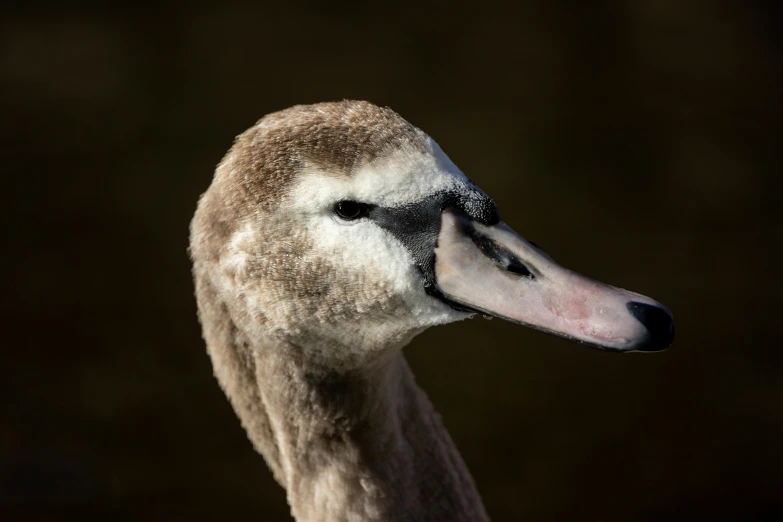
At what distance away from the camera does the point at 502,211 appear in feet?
13.6

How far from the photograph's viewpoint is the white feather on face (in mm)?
1443

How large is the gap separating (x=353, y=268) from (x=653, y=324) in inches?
18.8

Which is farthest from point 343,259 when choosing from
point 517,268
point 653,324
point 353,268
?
point 653,324

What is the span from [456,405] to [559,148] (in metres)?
1.34

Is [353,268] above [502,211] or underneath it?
above

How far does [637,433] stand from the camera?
379 cm

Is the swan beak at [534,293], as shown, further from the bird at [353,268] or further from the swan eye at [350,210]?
the swan eye at [350,210]

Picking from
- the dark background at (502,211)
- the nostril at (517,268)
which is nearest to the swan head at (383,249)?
the nostril at (517,268)

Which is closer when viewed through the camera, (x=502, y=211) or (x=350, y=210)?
(x=350, y=210)

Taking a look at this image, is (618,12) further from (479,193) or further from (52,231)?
(479,193)

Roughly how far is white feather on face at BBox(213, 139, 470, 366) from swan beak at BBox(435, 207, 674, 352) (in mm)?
58

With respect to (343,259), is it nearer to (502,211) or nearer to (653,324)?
(653,324)

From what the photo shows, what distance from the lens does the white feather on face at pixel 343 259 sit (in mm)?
1443

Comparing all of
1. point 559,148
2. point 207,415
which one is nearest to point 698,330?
point 559,148
